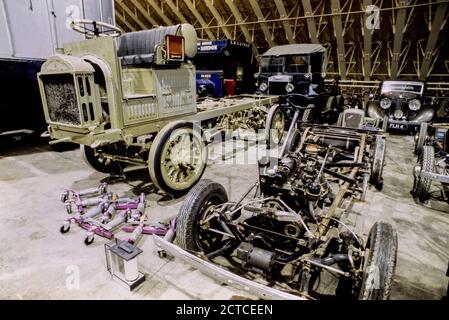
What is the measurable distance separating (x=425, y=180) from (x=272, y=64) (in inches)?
254

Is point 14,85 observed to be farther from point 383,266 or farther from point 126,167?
point 383,266

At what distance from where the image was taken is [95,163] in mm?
5051

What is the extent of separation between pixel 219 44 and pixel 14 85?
6487 mm

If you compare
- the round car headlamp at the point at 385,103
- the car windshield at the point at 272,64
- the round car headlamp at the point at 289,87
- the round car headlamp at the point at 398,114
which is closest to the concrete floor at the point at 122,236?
the round car headlamp at the point at 398,114

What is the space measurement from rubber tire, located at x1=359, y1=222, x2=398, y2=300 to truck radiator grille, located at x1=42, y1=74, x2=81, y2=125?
144 inches

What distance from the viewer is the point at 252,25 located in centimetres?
1308

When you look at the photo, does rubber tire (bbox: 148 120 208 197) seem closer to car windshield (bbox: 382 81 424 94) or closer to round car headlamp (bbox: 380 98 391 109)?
round car headlamp (bbox: 380 98 391 109)

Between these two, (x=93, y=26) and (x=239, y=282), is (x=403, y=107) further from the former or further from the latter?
(x=239, y=282)

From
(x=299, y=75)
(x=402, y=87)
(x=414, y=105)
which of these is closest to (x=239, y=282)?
(x=299, y=75)

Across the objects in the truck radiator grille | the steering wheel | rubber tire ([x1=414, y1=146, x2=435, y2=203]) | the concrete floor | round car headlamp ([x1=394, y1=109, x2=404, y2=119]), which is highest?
the steering wheel

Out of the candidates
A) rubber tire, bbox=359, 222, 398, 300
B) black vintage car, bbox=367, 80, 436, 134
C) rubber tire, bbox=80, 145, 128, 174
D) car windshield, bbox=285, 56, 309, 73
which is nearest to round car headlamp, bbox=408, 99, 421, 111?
black vintage car, bbox=367, 80, 436, 134

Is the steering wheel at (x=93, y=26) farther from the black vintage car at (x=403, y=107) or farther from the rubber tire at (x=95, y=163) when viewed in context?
the black vintage car at (x=403, y=107)

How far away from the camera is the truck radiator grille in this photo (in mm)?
3676
